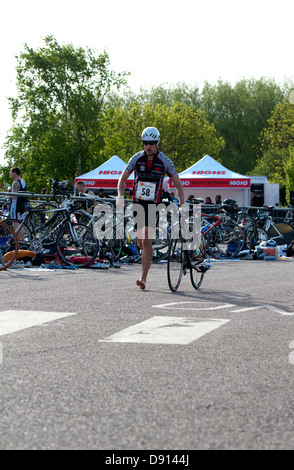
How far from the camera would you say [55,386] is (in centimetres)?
412

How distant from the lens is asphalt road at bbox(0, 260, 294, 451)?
3234mm

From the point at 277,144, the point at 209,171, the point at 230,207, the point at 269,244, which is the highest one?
the point at 277,144

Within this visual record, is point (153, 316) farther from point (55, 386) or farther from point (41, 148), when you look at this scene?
point (41, 148)

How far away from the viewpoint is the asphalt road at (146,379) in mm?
3234

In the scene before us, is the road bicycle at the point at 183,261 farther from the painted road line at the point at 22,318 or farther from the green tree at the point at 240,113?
the green tree at the point at 240,113

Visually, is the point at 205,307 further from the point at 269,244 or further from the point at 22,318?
the point at 269,244

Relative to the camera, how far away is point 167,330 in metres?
6.19

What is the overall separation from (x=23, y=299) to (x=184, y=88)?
6689cm

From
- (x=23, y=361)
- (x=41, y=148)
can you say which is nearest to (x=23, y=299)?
(x=23, y=361)

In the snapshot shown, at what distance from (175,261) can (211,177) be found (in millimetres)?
22709

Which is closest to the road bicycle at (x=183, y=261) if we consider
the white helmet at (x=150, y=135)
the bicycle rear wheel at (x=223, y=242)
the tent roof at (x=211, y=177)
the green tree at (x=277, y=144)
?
the white helmet at (x=150, y=135)

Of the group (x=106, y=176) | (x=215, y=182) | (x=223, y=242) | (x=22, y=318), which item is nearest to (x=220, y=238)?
(x=223, y=242)

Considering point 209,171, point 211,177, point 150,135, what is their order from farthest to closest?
point 209,171
point 211,177
point 150,135

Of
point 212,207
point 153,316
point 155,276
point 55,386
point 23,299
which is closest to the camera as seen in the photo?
point 55,386
